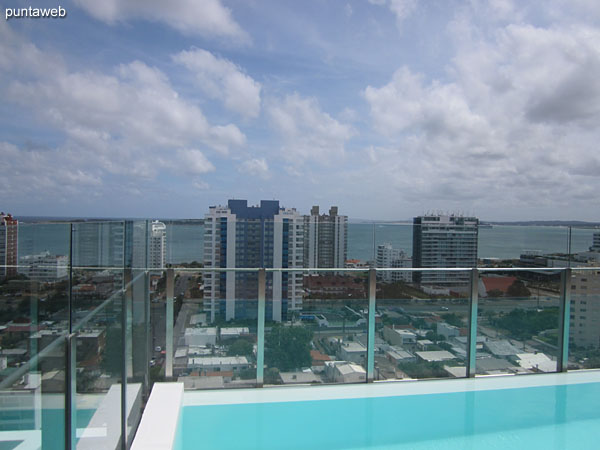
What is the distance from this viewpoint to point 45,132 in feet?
56.8

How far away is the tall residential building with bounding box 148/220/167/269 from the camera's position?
431cm

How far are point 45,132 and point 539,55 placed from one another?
54.1 ft

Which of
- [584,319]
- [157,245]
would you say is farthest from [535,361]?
[157,245]

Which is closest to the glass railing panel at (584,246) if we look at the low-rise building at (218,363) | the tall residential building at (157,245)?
the low-rise building at (218,363)

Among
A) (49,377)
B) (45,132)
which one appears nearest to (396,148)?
(45,132)

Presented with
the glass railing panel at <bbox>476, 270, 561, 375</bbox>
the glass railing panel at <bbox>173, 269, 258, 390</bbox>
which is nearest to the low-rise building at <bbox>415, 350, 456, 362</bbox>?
the glass railing panel at <bbox>476, 270, 561, 375</bbox>

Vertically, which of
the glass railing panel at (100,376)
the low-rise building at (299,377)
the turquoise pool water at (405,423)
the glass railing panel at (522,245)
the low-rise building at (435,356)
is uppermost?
the glass railing panel at (522,245)

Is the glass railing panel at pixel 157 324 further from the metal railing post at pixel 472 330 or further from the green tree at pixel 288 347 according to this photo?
the metal railing post at pixel 472 330

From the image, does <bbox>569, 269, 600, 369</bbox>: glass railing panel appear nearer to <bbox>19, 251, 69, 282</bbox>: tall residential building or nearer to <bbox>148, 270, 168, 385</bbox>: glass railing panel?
<bbox>148, 270, 168, 385</bbox>: glass railing panel

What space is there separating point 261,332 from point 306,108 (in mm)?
10546

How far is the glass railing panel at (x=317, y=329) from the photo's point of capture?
4324mm

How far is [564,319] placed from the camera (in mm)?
4883

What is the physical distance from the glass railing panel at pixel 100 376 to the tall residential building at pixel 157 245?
1546mm

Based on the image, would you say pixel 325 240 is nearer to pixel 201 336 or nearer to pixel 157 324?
pixel 201 336
